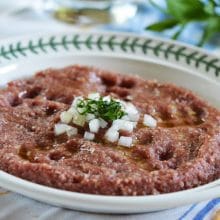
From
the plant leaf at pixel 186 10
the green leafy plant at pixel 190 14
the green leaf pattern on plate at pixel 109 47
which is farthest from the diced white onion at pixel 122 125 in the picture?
the plant leaf at pixel 186 10

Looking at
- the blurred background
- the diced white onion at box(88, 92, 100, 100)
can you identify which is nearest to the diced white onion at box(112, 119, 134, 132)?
the diced white onion at box(88, 92, 100, 100)

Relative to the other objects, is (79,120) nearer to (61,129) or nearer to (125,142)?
(61,129)

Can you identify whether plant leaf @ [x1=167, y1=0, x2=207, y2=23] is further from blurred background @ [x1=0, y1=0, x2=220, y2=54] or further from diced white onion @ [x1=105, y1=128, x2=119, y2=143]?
diced white onion @ [x1=105, y1=128, x2=119, y2=143]

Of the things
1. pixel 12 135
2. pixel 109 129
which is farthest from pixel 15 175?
pixel 109 129

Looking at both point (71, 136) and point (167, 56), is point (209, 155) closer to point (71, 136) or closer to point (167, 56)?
point (71, 136)

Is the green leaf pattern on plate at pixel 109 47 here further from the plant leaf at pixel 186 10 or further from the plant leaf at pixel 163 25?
the plant leaf at pixel 186 10
